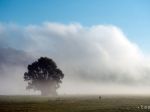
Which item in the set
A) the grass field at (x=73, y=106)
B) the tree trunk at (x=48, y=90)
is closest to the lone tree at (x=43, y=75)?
the tree trunk at (x=48, y=90)

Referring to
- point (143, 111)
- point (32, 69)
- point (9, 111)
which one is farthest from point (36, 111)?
point (32, 69)

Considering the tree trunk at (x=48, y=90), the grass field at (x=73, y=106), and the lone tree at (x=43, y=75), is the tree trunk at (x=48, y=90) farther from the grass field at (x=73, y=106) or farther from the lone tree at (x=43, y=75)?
the grass field at (x=73, y=106)

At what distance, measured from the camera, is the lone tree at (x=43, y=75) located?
138 meters

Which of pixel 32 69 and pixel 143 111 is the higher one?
pixel 32 69

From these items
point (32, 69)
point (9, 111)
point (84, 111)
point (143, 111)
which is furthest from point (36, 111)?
point (32, 69)

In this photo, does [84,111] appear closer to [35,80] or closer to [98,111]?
[98,111]

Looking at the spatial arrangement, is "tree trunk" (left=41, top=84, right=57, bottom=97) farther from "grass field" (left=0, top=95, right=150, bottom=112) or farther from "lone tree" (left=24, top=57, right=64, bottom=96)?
"grass field" (left=0, top=95, right=150, bottom=112)

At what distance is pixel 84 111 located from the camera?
2089 inches

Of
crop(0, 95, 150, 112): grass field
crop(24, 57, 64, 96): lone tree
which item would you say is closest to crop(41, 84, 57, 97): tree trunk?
crop(24, 57, 64, 96): lone tree

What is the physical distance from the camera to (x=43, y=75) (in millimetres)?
139750

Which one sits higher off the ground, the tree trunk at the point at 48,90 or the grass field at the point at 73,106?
the tree trunk at the point at 48,90

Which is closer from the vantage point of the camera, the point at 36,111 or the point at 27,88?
the point at 36,111

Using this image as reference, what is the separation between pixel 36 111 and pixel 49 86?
297ft

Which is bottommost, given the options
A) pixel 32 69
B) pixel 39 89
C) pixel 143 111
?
pixel 143 111
